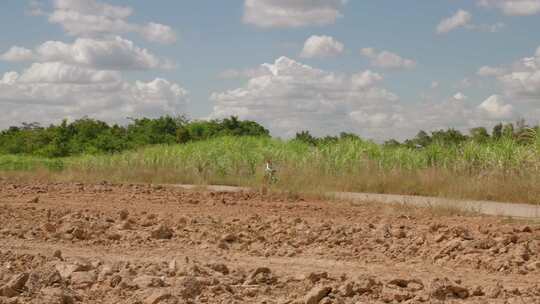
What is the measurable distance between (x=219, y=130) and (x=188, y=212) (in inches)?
1207

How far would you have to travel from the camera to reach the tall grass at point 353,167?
19734 mm

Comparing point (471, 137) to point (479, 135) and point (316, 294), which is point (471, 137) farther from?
point (316, 294)

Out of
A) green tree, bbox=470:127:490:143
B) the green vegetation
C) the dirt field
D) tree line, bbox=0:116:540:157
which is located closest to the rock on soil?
the dirt field

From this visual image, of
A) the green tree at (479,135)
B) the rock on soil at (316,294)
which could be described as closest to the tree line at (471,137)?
the green tree at (479,135)

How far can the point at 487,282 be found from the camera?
7977 millimetres

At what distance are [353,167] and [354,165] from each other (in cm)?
31

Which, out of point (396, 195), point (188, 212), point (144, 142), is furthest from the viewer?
point (144, 142)

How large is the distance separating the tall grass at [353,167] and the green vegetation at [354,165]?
1.1 inches

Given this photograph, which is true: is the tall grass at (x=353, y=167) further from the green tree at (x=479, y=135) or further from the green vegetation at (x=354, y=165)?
the green tree at (x=479, y=135)

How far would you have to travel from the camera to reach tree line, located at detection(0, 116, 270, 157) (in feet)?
139

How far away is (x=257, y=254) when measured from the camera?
9734mm

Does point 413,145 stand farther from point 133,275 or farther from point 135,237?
point 133,275

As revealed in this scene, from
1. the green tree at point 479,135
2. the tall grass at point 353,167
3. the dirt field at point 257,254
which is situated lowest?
the dirt field at point 257,254

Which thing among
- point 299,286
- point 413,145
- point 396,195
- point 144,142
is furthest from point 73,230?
point 144,142
